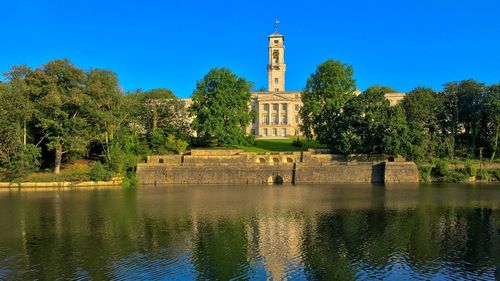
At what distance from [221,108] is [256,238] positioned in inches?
1787

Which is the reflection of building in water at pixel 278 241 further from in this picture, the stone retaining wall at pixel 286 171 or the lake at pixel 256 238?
the stone retaining wall at pixel 286 171

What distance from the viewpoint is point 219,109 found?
6600cm

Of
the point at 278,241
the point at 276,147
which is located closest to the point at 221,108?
the point at 276,147

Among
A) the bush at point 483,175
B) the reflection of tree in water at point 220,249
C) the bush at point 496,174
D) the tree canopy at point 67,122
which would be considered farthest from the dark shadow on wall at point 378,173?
the reflection of tree in water at point 220,249

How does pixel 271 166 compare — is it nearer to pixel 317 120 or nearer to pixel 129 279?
pixel 317 120

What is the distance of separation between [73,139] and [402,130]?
125 ft

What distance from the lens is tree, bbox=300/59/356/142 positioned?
6481 centimetres

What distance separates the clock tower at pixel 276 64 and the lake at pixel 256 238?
75.1 m

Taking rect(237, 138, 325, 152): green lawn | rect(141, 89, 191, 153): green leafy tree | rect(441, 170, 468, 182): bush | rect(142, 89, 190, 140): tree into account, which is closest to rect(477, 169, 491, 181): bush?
rect(441, 170, 468, 182): bush

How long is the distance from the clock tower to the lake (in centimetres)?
7513

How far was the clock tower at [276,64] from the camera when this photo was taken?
4286 inches

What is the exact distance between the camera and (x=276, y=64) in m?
109

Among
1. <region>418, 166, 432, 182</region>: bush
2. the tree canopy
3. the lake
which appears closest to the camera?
the lake

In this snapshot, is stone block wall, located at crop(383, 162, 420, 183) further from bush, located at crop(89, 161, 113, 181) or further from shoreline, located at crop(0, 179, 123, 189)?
bush, located at crop(89, 161, 113, 181)
